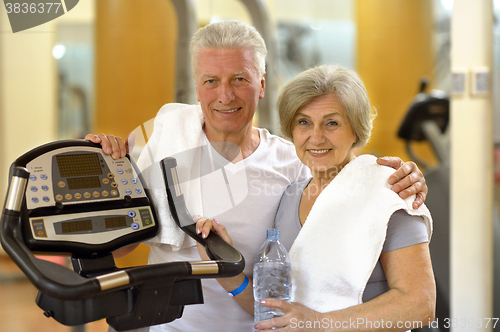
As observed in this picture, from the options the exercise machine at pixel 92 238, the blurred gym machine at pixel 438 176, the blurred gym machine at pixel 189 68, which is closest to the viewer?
the exercise machine at pixel 92 238

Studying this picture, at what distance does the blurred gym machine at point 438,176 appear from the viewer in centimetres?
219

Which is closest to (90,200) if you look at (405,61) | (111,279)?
(111,279)

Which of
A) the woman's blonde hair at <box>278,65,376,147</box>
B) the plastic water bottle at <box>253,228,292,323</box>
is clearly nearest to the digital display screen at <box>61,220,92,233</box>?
the plastic water bottle at <box>253,228,292,323</box>

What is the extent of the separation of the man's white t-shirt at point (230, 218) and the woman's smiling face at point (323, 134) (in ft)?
0.52

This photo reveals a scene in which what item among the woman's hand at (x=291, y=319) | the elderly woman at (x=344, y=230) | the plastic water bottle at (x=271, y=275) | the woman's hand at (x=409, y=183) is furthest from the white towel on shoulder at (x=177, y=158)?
the woman's hand at (x=409, y=183)

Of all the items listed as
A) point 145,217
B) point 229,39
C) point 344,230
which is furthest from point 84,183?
point 344,230

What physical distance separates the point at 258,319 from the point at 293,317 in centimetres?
16

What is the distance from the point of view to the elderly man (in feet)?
4.50

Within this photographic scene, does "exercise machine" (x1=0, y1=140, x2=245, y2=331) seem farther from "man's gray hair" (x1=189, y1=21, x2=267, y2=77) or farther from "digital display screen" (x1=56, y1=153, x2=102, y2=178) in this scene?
"man's gray hair" (x1=189, y1=21, x2=267, y2=77)

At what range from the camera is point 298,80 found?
4.40ft

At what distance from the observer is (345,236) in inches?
50.6

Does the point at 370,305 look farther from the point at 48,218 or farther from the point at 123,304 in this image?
the point at 48,218

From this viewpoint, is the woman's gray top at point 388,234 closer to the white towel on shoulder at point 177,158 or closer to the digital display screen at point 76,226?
the white towel on shoulder at point 177,158

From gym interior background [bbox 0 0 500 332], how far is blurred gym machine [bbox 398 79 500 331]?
0.04ft
